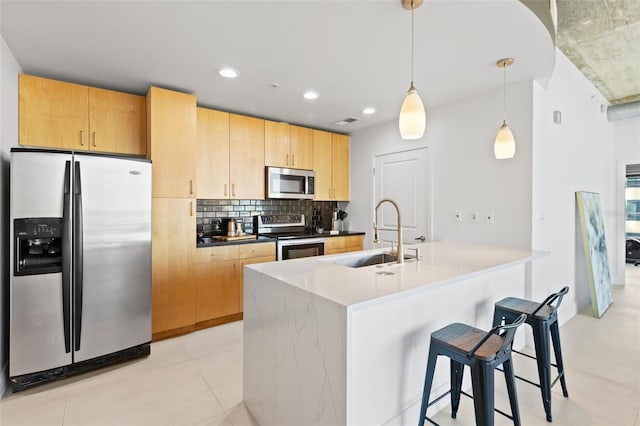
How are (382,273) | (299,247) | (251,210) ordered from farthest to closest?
1. (251,210)
2. (299,247)
3. (382,273)

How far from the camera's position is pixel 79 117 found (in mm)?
2824

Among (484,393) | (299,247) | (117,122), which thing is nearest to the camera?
(484,393)

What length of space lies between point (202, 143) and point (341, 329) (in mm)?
2899

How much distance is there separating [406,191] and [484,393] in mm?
2828

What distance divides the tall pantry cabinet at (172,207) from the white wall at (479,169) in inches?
98.5

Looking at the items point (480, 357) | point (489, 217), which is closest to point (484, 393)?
point (480, 357)

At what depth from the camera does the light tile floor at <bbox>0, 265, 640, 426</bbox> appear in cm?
194

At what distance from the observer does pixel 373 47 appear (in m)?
2.29

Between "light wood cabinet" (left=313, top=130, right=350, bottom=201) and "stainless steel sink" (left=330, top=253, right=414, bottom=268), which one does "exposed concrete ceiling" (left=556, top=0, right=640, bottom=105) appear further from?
"light wood cabinet" (left=313, top=130, right=350, bottom=201)

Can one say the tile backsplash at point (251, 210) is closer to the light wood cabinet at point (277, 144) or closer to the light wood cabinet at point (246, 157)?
the light wood cabinet at point (246, 157)

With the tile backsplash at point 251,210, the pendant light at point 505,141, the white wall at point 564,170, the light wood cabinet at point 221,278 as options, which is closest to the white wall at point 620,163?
the white wall at point 564,170

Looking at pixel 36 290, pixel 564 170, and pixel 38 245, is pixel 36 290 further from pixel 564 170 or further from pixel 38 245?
pixel 564 170

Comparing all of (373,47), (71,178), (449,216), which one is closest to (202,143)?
(71,178)

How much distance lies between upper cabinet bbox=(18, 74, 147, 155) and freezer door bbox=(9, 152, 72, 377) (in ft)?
2.08
